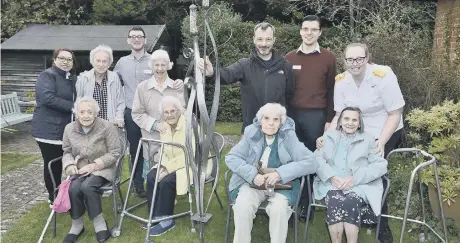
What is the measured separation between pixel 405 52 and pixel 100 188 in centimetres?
478

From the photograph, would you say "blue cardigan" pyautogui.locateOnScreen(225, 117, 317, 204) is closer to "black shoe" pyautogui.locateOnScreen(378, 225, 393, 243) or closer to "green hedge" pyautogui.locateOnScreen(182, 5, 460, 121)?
"black shoe" pyautogui.locateOnScreen(378, 225, 393, 243)

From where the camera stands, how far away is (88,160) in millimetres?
3750

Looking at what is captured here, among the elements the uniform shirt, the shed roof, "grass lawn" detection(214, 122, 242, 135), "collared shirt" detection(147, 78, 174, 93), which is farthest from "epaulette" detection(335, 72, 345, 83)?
the shed roof

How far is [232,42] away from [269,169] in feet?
24.9

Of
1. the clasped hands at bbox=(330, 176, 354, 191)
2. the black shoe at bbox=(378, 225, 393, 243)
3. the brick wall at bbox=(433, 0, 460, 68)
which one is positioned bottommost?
the black shoe at bbox=(378, 225, 393, 243)

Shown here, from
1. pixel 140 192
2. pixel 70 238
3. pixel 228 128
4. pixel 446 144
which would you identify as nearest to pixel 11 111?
pixel 228 128

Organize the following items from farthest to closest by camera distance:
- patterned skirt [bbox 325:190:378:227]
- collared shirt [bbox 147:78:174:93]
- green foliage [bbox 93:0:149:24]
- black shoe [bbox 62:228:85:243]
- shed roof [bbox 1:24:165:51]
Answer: green foliage [bbox 93:0:149:24] → shed roof [bbox 1:24:165:51] → collared shirt [bbox 147:78:174:93] → black shoe [bbox 62:228:85:243] → patterned skirt [bbox 325:190:378:227]

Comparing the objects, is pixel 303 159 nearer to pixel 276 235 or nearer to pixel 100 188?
pixel 276 235

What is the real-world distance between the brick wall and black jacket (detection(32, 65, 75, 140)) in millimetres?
4602

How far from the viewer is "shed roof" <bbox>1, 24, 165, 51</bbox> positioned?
33.6ft

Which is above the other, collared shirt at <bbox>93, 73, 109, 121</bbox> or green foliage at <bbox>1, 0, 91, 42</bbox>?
green foliage at <bbox>1, 0, 91, 42</bbox>

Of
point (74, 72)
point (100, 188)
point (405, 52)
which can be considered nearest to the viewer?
point (100, 188)

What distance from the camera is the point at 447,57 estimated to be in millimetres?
5566

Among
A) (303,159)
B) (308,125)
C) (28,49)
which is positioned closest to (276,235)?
(303,159)
